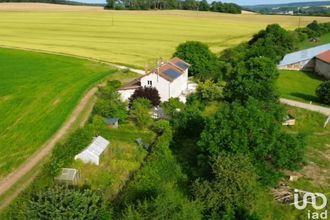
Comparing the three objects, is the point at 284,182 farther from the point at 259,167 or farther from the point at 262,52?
the point at 262,52

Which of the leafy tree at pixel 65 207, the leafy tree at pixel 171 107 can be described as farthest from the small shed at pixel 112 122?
the leafy tree at pixel 65 207

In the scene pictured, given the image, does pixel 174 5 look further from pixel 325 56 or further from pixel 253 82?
pixel 253 82

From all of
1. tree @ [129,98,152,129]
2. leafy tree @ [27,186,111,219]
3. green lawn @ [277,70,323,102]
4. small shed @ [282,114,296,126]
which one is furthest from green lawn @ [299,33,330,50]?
leafy tree @ [27,186,111,219]

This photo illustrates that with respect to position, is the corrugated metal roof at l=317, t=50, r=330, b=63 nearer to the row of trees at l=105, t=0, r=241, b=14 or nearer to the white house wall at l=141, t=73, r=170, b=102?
the white house wall at l=141, t=73, r=170, b=102

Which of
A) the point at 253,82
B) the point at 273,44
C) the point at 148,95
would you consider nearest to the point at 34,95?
the point at 148,95

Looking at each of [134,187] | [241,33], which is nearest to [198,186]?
[134,187]
